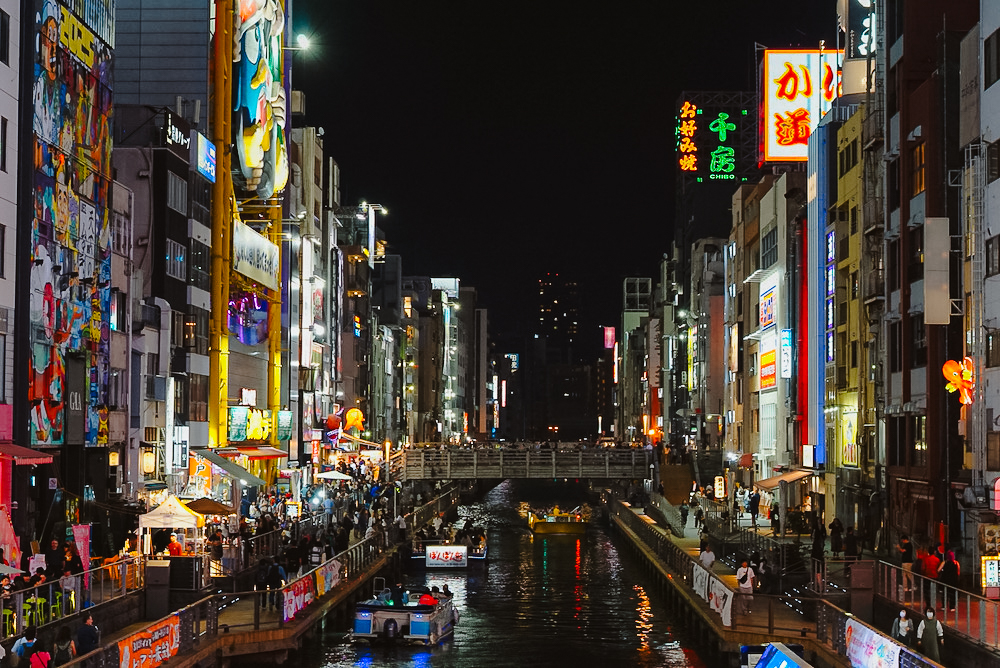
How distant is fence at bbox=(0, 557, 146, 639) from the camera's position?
2992cm

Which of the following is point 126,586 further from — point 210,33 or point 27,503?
point 210,33

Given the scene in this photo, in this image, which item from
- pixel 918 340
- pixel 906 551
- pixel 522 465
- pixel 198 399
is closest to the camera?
pixel 906 551

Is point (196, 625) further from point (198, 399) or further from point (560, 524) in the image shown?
point (560, 524)

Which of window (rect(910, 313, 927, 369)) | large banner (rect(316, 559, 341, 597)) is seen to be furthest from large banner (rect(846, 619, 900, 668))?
large banner (rect(316, 559, 341, 597))

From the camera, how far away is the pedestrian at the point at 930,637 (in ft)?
94.3

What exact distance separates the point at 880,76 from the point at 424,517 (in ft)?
175

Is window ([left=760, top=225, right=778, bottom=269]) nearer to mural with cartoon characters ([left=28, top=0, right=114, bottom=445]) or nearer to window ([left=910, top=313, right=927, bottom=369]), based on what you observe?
window ([left=910, top=313, right=927, bottom=369])

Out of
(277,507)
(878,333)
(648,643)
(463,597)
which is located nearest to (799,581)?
(648,643)

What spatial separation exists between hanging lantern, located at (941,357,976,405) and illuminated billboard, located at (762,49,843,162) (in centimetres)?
4593

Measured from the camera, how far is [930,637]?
28.9 meters

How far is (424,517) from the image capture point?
101 metres

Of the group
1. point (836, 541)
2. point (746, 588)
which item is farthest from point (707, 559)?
point (746, 588)

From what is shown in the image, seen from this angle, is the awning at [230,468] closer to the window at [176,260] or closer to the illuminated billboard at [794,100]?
the window at [176,260]

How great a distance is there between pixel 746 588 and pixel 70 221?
25.1m
